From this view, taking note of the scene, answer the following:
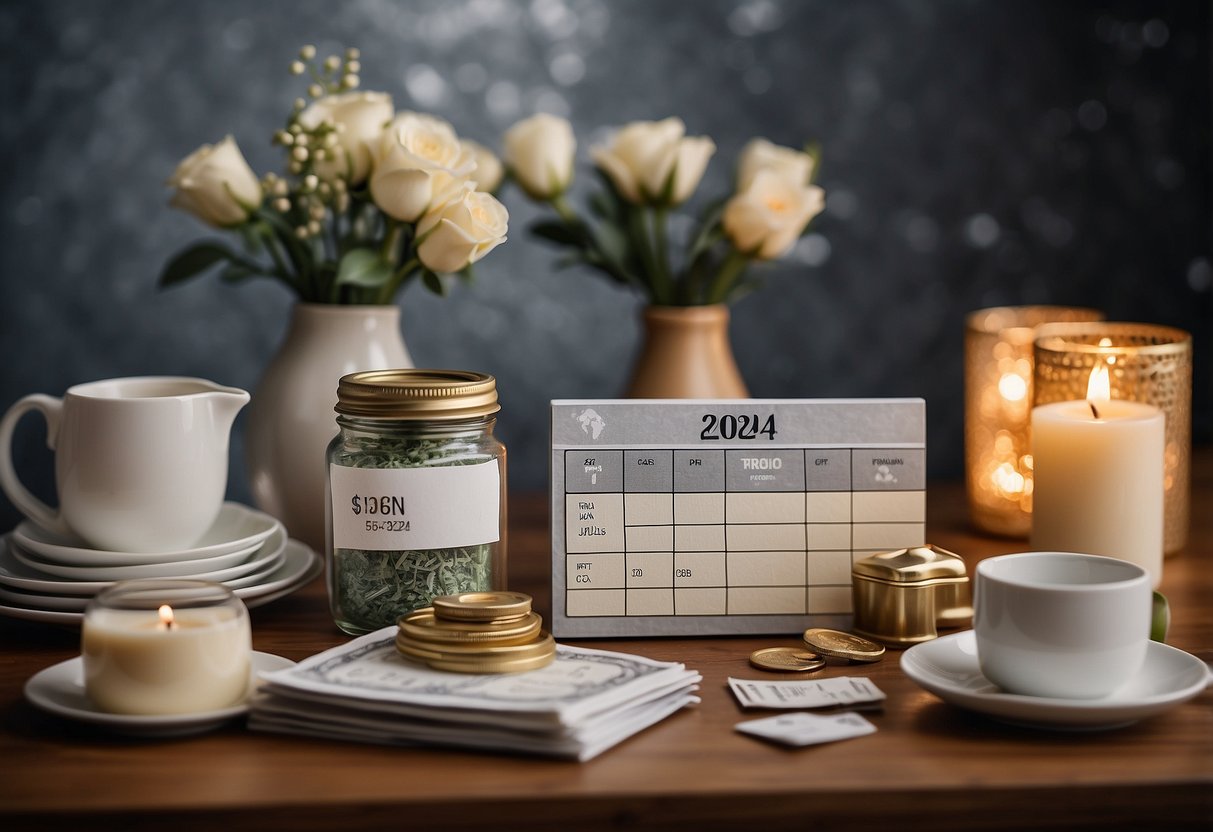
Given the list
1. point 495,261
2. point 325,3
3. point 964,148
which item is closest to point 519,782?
point 495,261

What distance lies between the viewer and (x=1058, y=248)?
148 cm

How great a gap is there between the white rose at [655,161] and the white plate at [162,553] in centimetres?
47

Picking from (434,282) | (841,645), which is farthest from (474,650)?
(434,282)

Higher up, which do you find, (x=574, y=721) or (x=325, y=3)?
(x=325, y=3)

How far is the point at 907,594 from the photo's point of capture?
0.85 metres

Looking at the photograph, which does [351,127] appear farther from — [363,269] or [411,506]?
[411,506]

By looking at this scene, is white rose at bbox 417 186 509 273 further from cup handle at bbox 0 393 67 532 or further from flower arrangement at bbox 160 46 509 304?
cup handle at bbox 0 393 67 532

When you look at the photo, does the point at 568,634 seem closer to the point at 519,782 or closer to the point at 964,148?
the point at 519,782

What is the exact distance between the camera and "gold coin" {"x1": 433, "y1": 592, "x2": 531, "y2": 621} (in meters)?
0.74

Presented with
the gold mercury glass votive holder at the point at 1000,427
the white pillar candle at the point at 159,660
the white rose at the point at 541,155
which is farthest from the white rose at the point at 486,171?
the white pillar candle at the point at 159,660

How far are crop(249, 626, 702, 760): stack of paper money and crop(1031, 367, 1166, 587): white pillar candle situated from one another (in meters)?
0.39

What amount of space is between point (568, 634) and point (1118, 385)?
1.74 feet

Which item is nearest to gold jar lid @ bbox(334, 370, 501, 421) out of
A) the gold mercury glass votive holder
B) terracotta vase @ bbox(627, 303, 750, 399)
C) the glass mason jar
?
the glass mason jar

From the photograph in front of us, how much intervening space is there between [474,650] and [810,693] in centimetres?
21
